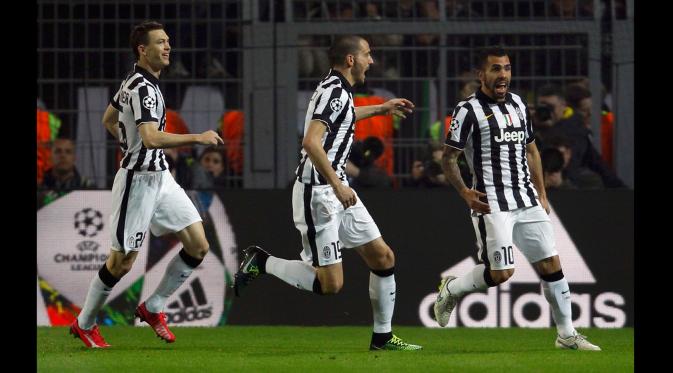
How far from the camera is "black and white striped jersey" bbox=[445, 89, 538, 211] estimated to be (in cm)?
1031

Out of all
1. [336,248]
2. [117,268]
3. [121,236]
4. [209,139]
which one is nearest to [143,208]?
[121,236]

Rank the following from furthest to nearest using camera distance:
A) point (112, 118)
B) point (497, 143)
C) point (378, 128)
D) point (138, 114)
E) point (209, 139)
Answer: point (378, 128)
point (112, 118)
point (497, 143)
point (138, 114)
point (209, 139)

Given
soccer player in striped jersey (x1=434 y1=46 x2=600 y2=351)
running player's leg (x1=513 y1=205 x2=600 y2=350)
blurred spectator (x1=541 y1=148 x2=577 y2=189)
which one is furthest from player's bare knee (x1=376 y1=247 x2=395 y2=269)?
blurred spectator (x1=541 y1=148 x2=577 y2=189)

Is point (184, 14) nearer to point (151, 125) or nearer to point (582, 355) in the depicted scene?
point (151, 125)

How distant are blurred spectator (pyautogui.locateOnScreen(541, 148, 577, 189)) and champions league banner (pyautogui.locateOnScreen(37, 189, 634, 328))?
0.69 ft

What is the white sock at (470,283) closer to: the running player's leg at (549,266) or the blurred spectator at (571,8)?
the running player's leg at (549,266)

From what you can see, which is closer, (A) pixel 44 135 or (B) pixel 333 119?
(B) pixel 333 119

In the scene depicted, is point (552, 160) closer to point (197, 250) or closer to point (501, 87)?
point (501, 87)

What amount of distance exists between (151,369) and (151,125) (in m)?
1.80

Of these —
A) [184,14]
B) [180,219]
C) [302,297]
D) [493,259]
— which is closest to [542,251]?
[493,259]

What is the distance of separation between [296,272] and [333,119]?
1.16 meters

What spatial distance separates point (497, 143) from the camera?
33.9ft

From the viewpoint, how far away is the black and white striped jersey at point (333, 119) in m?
9.89

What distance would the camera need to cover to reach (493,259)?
1032cm
